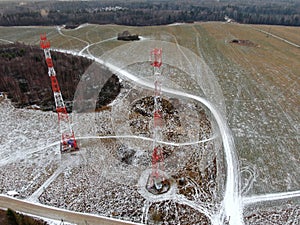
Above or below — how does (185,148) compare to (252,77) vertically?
below

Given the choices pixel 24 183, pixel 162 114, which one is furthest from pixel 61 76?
pixel 24 183

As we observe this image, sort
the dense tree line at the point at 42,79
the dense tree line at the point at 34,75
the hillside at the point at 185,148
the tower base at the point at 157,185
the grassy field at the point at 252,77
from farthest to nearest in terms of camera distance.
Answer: the dense tree line at the point at 34,75, the dense tree line at the point at 42,79, the grassy field at the point at 252,77, the tower base at the point at 157,185, the hillside at the point at 185,148

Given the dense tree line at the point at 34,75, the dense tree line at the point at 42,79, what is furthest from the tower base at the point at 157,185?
the dense tree line at the point at 34,75

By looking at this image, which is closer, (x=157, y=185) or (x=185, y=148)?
(x=157, y=185)

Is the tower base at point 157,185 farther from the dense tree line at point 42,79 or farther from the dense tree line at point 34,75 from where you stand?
the dense tree line at point 34,75

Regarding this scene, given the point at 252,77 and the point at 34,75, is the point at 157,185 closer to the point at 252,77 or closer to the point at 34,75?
the point at 252,77

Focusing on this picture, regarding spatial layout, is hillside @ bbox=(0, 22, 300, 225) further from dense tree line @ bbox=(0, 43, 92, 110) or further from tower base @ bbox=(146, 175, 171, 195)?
dense tree line @ bbox=(0, 43, 92, 110)

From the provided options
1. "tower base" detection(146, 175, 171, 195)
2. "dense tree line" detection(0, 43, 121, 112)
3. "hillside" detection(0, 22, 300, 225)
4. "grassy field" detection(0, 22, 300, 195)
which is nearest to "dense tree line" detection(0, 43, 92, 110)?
"dense tree line" detection(0, 43, 121, 112)

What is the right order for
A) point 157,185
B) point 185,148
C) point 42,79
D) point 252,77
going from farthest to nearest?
point 252,77, point 42,79, point 185,148, point 157,185

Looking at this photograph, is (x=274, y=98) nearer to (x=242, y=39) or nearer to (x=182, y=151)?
(x=182, y=151)

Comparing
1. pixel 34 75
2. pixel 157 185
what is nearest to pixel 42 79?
pixel 34 75
